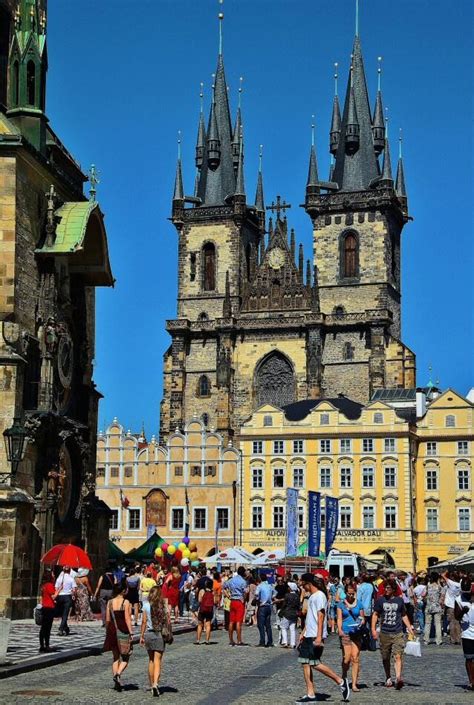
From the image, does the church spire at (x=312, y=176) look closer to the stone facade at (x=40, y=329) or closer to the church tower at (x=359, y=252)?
the church tower at (x=359, y=252)

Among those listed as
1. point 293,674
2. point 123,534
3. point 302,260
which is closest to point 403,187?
point 302,260

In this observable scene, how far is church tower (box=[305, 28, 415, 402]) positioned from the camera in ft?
262

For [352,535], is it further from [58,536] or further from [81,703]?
[81,703]

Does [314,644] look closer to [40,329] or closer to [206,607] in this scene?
[206,607]

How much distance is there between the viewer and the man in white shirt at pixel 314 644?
1476 centimetres

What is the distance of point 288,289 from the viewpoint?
84438mm

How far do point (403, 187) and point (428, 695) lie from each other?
257 feet

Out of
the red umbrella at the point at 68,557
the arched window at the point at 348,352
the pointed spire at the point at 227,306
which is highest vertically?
the pointed spire at the point at 227,306

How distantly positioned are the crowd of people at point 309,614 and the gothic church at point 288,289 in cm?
4747

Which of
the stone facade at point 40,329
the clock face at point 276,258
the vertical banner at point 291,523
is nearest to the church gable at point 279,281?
the clock face at point 276,258

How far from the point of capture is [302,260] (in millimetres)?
86000

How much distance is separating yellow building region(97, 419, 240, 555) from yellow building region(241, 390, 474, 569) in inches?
48.8

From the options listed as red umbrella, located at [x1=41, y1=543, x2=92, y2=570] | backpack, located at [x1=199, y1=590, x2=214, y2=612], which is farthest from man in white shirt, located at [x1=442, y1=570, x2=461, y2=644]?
red umbrella, located at [x1=41, y1=543, x2=92, y2=570]

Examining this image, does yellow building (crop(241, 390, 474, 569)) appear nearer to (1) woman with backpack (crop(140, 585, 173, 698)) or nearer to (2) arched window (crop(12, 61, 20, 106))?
(2) arched window (crop(12, 61, 20, 106))
